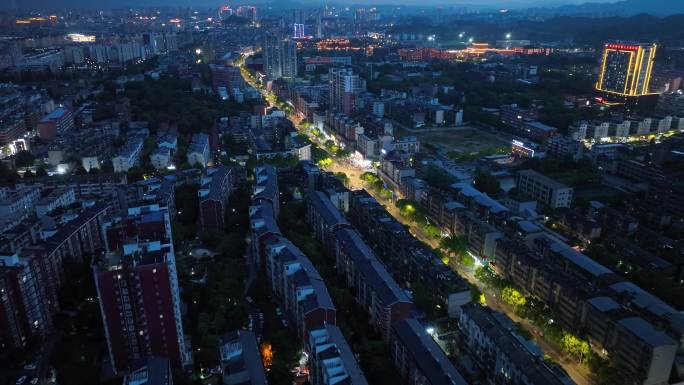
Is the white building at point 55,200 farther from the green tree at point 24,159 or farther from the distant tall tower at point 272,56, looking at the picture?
the distant tall tower at point 272,56

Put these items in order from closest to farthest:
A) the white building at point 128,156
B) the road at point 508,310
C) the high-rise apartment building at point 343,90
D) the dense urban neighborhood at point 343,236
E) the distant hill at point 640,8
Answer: the dense urban neighborhood at point 343,236 < the road at point 508,310 < the white building at point 128,156 < the high-rise apartment building at point 343,90 < the distant hill at point 640,8

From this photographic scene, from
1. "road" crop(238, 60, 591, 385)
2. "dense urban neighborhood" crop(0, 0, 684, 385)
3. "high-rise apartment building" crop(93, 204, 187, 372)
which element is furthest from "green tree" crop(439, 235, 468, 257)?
"high-rise apartment building" crop(93, 204, 187, 372)

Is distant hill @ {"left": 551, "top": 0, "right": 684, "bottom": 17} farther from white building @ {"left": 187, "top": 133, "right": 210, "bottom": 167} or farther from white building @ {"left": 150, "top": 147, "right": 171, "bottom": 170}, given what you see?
white building @ {"left": 150, "top": 147, "right": 171, "bottom": 170}

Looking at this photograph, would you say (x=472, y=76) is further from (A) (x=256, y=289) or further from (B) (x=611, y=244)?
(A) (x=256, y=289)

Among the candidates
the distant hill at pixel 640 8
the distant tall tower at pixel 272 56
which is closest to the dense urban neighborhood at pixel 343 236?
the distant tall tower at pixel 272 56

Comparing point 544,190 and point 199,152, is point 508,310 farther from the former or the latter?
point 199,152

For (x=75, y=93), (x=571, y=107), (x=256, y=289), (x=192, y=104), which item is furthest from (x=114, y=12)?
(x=256, y=289)

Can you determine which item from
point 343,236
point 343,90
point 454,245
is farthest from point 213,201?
point 343,90
